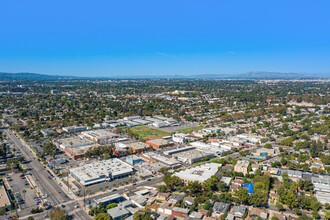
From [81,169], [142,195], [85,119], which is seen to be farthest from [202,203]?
[85,119]

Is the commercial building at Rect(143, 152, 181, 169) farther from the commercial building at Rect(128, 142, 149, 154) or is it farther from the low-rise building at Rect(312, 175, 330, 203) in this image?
the low-rise building at Rect(312, 175, 330, 203)

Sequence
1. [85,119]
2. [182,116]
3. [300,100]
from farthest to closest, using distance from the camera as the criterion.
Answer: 1. [300,100]
2. [182,116]
3. [85,119]

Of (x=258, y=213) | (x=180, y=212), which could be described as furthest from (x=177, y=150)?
(x=258, y=213)

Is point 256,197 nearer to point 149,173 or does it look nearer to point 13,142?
point 149,173

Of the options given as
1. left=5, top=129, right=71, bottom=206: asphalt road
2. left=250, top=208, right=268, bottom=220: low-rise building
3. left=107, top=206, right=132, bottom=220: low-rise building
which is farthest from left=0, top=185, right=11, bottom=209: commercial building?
left=250, top=208, right=268, bottom=220: low-rise building

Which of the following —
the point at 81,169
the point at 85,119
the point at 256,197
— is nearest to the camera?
the point at 256,197

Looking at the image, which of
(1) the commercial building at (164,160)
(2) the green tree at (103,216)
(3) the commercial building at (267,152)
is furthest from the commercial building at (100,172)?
(3) the commercial building at (267,152)
